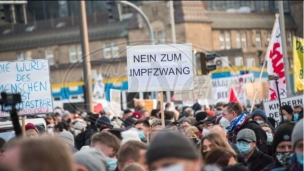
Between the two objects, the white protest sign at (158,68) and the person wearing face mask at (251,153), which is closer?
the person wearing face mask at (251,153)

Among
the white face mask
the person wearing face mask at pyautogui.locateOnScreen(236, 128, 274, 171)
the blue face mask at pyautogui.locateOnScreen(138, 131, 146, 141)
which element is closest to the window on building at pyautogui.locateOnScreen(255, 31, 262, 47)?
the blue face mask at pyautogui.locateOnScreen(138, 131, 146, 141)

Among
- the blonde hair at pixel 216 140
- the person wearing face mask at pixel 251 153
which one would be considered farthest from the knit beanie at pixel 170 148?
the person wearing face mask at pixel 251 153

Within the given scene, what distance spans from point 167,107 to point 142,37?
76744mm

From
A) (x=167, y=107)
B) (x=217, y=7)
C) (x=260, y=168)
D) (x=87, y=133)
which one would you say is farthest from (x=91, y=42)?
(x=260, y=168)

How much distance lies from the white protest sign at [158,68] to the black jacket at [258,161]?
5428mm

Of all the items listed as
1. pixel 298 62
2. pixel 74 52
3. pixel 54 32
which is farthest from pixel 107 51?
pixel 298 62

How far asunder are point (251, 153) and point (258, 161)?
20 centimetres

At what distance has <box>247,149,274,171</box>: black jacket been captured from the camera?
12422mm

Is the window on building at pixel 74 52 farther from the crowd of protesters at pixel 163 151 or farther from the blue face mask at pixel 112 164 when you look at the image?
the blue face mask at pixel 112 164

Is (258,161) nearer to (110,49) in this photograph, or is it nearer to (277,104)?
(277,104)

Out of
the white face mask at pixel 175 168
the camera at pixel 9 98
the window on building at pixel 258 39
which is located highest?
the window on building at pixel 258 39

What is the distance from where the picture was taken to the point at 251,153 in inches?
503

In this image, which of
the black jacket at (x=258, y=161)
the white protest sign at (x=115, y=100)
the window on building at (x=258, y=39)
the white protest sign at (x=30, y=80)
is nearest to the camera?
the black jacket at (x=258, y=161)

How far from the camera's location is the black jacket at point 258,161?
12.4 meters
